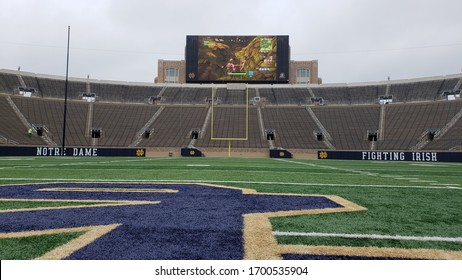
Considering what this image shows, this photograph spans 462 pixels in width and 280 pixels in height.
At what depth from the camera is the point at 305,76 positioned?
43.3 meters

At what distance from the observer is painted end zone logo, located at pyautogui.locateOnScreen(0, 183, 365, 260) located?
5.82 feet

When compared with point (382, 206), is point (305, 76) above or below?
above

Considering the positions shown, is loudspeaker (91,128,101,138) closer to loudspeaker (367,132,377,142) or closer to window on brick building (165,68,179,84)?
window on brick building (165,68,179,84)

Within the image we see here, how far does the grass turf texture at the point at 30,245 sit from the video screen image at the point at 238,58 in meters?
32.5

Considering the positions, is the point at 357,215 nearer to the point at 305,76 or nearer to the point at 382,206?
the point at 382,206

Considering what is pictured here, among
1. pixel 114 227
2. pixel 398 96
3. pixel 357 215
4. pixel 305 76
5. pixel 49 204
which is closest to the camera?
pixel 114 227

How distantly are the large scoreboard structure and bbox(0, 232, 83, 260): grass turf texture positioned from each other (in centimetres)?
3247

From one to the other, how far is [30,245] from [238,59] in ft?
109

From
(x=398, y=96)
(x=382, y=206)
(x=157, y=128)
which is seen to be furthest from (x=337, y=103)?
(x=382, y=206)

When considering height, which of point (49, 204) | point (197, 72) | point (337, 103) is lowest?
point (49, 204)

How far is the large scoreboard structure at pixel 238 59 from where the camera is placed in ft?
110

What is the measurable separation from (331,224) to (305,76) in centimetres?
4293

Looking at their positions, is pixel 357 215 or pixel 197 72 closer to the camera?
pixel 357 215
